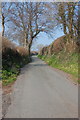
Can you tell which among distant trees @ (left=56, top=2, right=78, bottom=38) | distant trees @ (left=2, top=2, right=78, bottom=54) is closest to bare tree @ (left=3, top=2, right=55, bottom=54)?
distant trees @ (left=2, top=2, right=78, bottom=54)

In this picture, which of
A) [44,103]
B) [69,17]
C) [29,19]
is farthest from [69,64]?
[29,19]

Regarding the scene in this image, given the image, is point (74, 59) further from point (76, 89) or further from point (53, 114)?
point (53, 114)

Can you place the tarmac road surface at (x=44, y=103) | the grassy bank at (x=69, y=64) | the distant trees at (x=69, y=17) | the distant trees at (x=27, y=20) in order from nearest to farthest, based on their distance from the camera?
1. the tarmac road surface at (x=44, y=103)
2. the grassy bank at (x=69, y=64)
3. the distant trees at (x=69, y=17)
4. the distant trees at (x=27, y=20)

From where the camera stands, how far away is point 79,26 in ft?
42.9

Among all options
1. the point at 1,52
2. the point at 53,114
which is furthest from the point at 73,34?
the point at 53,114

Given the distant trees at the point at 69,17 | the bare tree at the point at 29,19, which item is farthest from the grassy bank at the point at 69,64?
the bare tree at the point at 29,19

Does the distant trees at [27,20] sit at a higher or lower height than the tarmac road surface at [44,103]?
higher

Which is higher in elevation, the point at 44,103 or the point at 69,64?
the point at 69,64

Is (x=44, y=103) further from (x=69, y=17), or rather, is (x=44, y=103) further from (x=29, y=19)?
(x=29, y=19)

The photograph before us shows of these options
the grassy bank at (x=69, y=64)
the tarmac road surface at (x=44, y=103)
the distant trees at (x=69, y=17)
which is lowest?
the tarmac road surface at (x=44, y=103)

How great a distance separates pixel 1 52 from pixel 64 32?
7523 mm

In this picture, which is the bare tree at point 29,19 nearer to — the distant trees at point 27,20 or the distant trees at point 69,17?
the distant trees at point 27,20

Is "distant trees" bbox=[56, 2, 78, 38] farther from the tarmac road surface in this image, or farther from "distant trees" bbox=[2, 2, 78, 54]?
the tarmac road surface

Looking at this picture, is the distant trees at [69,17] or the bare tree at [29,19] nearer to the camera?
the distant trees at [69,17]
